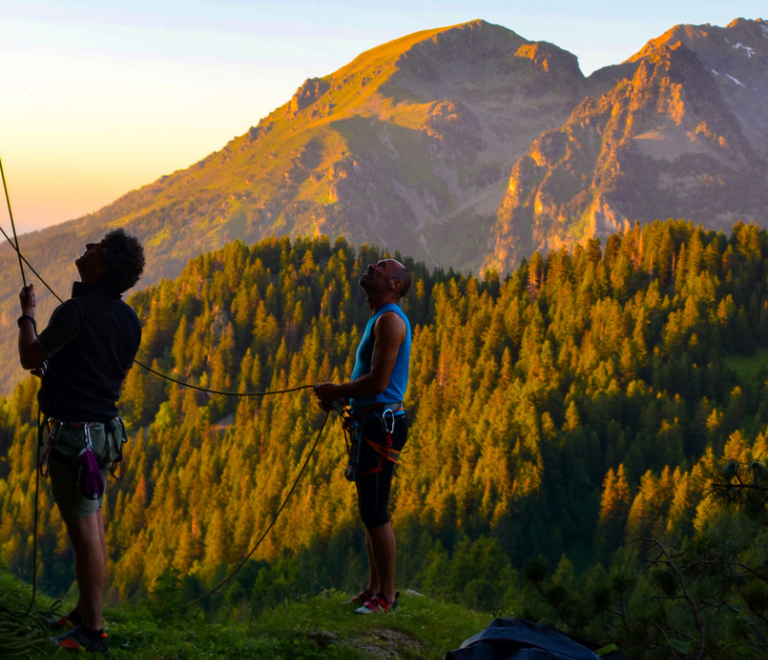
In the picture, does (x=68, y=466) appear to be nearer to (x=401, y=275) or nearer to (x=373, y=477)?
(x=373, y=477)

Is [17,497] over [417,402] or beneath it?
beneath

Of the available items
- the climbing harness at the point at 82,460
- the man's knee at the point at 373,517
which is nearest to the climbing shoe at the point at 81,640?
the climbing harness at the point at 82,460

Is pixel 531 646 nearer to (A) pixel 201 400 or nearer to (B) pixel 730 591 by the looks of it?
(B) pixel 730 591

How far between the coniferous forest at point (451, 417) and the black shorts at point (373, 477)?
63.2m

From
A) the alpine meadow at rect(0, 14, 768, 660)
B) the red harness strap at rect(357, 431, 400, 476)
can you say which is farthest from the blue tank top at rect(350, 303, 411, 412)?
the alpine meadow at rect(0, 14, 768, 660)

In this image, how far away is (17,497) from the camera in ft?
409

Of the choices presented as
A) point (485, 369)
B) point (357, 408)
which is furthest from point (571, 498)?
point (357, 408)

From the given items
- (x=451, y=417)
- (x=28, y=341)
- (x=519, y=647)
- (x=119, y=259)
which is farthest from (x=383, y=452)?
(x=451, y=417)

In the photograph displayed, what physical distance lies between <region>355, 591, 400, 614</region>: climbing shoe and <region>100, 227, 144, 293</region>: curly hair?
387 centimetres

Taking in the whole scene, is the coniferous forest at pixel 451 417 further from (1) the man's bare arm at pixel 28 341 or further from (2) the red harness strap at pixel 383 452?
(1) the man's bare arm at pixel 28 341

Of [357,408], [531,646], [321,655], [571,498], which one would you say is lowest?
[571,498]

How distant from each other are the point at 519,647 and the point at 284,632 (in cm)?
272

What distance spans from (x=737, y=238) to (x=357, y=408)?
459 ft

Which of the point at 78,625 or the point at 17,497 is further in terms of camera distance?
the point at 17,497
